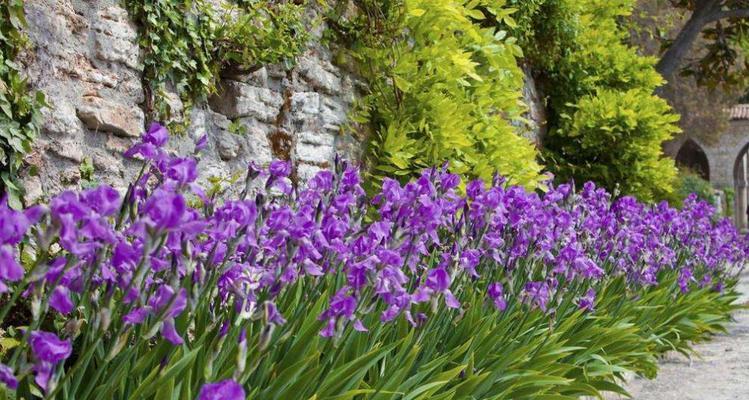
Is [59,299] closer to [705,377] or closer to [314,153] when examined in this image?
[314,153]

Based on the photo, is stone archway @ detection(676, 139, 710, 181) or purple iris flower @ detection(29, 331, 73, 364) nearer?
purple iris flower @ detection(29, 331, 73, 364)

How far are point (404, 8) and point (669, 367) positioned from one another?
106 inches

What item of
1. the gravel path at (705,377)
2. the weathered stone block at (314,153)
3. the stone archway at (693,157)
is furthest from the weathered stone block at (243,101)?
the stone archway at (693,157)

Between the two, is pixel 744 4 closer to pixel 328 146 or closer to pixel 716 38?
pixel 716 38

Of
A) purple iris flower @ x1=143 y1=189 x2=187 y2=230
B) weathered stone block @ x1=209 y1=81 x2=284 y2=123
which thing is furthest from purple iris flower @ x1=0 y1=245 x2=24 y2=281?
weathered stone block @ x1=209 y1=81 x2=284 y2=123

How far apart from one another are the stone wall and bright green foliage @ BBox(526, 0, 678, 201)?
4353mm

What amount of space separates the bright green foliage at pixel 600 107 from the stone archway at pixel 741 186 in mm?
27521

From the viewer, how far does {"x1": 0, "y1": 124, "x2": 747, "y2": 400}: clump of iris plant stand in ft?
4.88

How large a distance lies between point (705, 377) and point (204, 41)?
3.32 metres

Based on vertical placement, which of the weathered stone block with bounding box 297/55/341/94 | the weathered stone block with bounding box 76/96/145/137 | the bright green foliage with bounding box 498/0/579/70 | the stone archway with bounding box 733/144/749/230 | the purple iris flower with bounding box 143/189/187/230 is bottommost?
the stone archway with bounding box 733/144/749/230

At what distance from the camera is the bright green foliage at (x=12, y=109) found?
2.69 metres

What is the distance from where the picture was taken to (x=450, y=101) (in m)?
5.17

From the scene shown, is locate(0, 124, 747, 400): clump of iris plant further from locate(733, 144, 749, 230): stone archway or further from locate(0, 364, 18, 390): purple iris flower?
locate(733, 144, 749, 230): stone archway

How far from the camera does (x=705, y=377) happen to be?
4.99 meters
